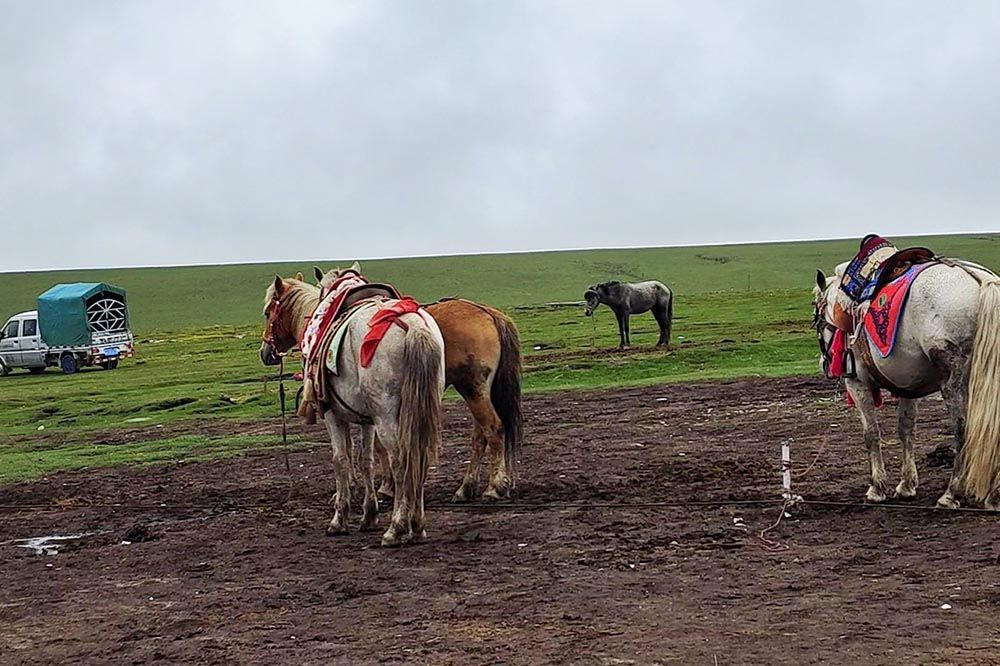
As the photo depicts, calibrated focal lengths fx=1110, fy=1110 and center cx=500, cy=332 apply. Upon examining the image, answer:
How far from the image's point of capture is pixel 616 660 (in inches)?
201

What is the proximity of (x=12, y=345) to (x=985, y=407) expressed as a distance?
38.7m

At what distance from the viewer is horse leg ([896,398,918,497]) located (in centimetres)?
863

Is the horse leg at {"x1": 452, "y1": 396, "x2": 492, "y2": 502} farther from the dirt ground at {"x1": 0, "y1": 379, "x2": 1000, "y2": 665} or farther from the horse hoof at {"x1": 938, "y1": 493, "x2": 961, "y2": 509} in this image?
the horse hoof at {"x1": 938, "y1": 493, "x2": 961, "y2": 509}

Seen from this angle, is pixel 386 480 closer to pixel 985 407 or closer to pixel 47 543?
pixel 47 543

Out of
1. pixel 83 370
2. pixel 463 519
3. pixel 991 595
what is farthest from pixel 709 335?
pixel 991 595

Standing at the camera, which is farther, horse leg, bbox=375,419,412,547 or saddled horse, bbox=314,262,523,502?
saddled horse, bbox=314,262,523,502

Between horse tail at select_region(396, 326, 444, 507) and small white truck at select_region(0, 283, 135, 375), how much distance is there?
3387cm

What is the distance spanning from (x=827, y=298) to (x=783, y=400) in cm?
747

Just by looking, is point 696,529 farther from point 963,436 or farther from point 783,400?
point 783,400

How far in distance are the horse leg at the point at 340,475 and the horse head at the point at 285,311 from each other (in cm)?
178

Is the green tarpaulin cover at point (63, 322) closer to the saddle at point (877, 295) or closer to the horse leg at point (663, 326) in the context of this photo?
the horse leg at point (663, 326)

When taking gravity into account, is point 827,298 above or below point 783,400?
above

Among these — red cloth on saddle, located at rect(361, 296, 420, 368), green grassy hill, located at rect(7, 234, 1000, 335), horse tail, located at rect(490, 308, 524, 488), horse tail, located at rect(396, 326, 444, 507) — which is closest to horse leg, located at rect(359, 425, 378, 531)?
horse tail, located at rect(396, 326, 444, 507)

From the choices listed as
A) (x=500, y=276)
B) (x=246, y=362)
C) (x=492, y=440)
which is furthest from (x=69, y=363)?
(x=500, y=276)
